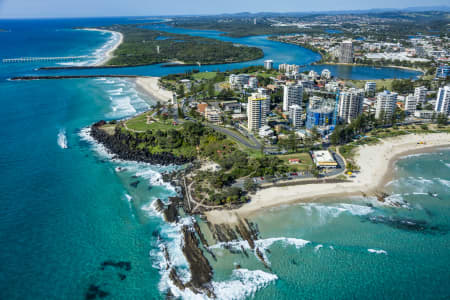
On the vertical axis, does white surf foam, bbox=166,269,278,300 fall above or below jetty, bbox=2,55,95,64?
below

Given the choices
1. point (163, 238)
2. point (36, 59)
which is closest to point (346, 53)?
point (163, 238)

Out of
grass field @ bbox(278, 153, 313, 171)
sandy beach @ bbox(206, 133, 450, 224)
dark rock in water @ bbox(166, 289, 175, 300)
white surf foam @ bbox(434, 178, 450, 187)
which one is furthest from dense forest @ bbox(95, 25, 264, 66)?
dark rock in water @ bbox(166, 289, 175, 300)

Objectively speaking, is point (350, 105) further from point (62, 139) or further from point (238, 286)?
point (62, 139)

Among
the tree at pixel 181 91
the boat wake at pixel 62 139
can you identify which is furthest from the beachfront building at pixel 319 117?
the boat wake at pixel 62 139

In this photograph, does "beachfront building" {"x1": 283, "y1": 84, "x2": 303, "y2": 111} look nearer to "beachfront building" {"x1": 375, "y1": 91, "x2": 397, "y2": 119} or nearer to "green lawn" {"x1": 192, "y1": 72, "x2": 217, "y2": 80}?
"beachfront building" {"x1": 375, "y1": 91, "x2": 397, "y2": 119}

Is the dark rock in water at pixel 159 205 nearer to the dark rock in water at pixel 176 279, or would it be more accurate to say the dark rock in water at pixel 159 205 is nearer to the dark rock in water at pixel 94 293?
the dark rock in water at pixel 176 279

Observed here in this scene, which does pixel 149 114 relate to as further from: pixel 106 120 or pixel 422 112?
pixel 422 112

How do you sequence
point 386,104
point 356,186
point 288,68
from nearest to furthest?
point 356,186
point 386,104
point 288,68
